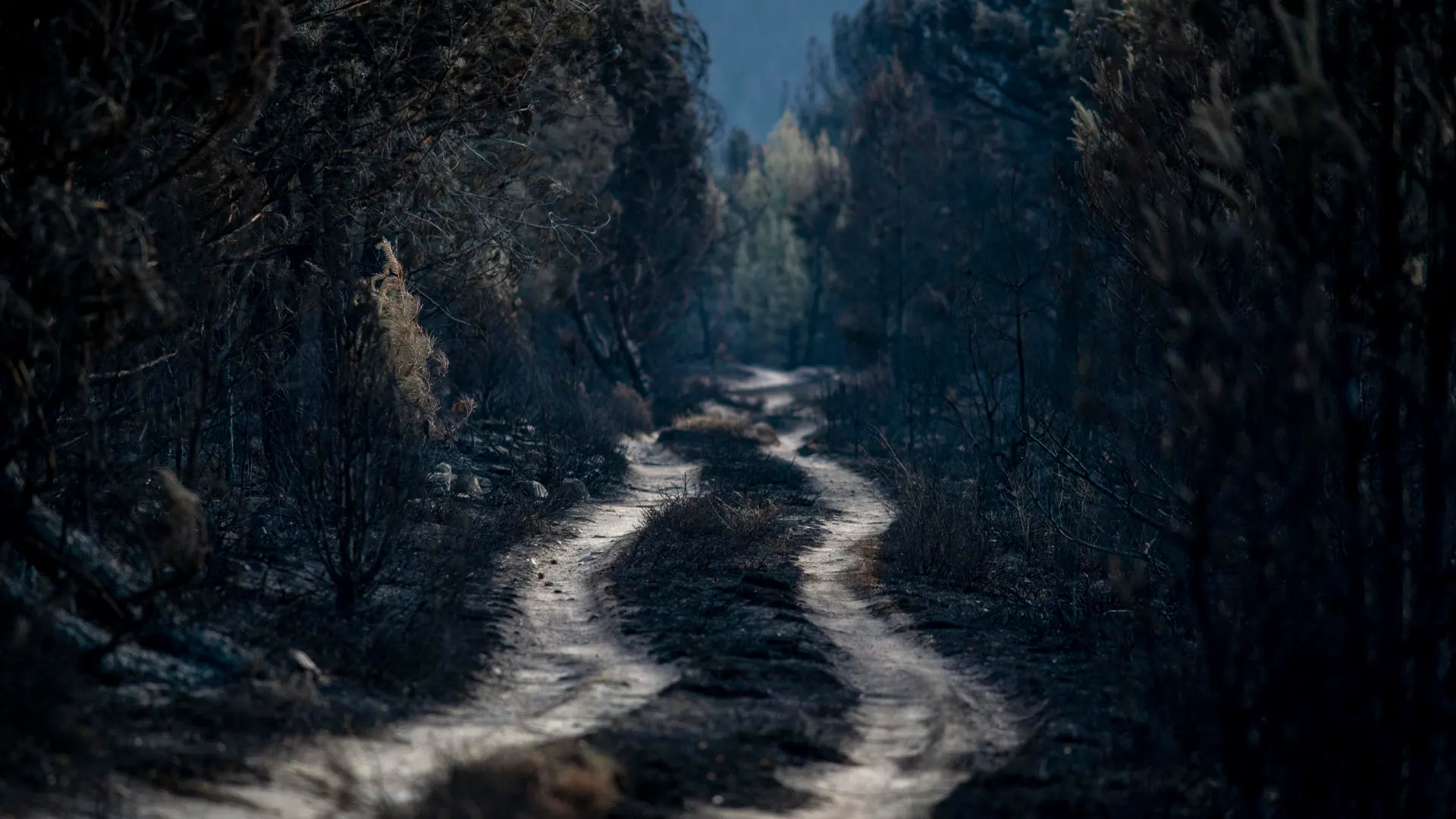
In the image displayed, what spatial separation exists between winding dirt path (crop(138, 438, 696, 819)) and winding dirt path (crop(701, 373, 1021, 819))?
1334mm

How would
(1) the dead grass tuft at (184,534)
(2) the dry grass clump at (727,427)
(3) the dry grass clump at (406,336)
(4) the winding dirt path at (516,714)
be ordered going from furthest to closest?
(2) the dry grass clump at (727,427), (3) the dry grass clump at (406,336), (1) the dead grass tuft at (184,534), (4) the winding dirt path at (516,714)

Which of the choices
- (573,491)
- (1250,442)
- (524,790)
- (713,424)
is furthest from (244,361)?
(713,424)

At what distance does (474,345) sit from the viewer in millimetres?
21953

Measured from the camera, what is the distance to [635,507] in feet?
55.7

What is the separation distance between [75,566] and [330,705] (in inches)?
61.5

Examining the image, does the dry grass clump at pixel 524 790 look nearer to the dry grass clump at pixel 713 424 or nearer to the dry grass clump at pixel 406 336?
the dry grass clump at pixel 406 336

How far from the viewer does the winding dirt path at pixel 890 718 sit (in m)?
6.18

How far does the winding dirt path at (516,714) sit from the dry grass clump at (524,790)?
352 millimetres

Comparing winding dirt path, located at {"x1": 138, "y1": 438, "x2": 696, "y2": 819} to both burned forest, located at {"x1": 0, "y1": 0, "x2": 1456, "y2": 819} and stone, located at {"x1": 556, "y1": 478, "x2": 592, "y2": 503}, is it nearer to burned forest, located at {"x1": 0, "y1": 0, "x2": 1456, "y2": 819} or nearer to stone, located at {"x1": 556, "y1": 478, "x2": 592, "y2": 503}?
burned forest, located at {"x1": 0, "y1": 0, "x2": 1456, "y2": 819}

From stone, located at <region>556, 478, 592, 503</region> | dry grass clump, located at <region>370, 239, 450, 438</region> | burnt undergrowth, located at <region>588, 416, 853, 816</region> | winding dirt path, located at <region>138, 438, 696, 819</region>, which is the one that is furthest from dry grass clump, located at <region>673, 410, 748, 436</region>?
winding dirt path, located at <region>138, 438, 696, 819</region>

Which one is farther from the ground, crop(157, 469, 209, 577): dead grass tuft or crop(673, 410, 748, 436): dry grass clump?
crop(673, 410, 748, 436): dry grass clump

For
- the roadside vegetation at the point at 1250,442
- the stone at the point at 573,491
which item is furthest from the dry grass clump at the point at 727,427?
the roadside vegetation at the point at 1250,442

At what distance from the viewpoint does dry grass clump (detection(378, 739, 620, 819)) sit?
4844 millimetres

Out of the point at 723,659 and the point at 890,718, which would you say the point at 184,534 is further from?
the point at 890,718
